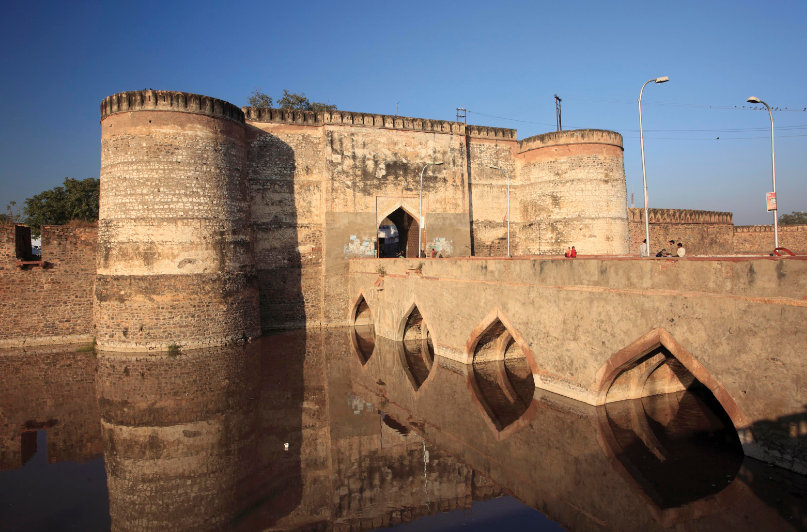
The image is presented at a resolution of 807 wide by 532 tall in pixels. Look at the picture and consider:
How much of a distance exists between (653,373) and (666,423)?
4.96ft

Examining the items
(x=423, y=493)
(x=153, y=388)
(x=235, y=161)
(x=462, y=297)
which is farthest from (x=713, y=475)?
(x=235, y=161)

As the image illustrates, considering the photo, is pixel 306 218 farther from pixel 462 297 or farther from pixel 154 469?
pixel 154 469

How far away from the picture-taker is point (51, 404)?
39.2ft

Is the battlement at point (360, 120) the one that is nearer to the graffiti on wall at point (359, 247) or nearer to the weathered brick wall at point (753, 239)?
the graffiti on wall at point (359, 247)

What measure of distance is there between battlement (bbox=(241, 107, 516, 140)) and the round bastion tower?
12.2ft

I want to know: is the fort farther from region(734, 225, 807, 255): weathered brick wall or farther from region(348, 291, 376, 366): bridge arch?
region(734, 225, 807, 255): weathered brick wall

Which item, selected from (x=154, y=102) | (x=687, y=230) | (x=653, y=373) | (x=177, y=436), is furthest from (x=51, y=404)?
(x=687, y=230)

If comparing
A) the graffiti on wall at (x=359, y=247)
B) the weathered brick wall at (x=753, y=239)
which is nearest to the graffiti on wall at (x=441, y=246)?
the graffiti on wall at (x=359, y=247)

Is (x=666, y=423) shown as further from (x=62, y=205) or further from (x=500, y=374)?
(x=62, y=205)

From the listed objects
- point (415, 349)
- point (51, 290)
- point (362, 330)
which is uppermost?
point (51, 290)

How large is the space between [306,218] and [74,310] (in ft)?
29.8

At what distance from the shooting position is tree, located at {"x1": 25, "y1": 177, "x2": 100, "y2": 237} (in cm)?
3119

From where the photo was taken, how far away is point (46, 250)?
696 inches

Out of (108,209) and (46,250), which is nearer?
(108,209)
